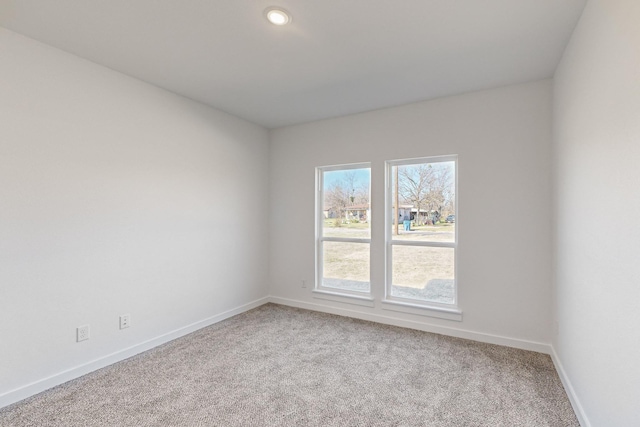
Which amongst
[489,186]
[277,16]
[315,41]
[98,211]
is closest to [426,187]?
[489,186]

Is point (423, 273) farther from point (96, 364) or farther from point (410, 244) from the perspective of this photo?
point (96, 364)

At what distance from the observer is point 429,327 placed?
10.8 feet

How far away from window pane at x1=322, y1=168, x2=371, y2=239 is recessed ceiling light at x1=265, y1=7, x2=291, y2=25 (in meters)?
2.16

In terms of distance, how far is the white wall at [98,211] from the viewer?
6.88 ft

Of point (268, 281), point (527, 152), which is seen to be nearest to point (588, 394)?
point (527, 152)

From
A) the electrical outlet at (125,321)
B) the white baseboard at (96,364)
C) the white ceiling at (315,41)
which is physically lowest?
the white baseboard at (96,364)

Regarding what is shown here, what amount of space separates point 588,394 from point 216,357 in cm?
273

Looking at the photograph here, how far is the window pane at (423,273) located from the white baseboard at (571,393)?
3.22 feet

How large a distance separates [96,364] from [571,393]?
3.66 meters

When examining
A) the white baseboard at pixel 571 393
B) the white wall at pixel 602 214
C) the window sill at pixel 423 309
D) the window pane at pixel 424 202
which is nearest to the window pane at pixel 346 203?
the window pane at pixel 424 202

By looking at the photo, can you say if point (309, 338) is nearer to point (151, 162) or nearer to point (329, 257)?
point (329, 257)

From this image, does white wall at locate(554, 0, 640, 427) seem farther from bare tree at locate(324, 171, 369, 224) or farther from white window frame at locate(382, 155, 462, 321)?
bare tree at locate(324, 171, 369, 224)

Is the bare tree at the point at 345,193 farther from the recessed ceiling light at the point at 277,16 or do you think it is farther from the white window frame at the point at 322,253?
the recessed ceiling light at the point at 277,16

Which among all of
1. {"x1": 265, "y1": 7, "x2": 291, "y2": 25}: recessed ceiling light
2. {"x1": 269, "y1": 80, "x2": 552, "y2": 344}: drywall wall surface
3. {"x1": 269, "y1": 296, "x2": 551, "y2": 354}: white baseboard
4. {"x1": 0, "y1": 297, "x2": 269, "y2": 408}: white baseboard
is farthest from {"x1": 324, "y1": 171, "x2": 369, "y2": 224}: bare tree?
{"x1": 265, "y1": 7, "x2": 291, "y2": 25}: recessed ceiling light
